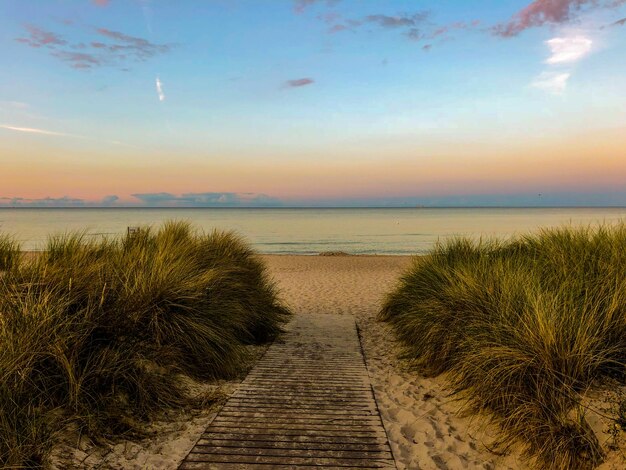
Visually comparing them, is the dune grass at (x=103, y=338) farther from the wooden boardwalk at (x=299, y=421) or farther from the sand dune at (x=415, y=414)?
the sand dune at (x=415, y=414)

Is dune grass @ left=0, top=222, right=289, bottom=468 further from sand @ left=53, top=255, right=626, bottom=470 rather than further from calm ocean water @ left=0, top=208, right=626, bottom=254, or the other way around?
calm ocean water @ left=0, top=208, right=626, bottom=254

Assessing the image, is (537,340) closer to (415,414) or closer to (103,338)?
(415,414)

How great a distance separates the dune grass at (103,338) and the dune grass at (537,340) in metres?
2.75

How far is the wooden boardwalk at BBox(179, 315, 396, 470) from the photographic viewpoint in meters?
3.54

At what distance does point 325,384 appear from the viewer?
527cm

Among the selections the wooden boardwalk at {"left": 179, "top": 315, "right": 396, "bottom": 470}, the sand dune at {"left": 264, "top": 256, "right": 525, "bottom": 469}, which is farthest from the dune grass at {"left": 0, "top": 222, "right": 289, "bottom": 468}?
the sand dune at {"left": 264, "top": 256, "right": 525, "bottom": 469}

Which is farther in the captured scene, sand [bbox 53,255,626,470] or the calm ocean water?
the calm ocean water

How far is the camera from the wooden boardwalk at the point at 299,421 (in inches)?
139

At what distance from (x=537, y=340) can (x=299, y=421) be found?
231cm

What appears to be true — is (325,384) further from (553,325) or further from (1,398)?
(1,398)

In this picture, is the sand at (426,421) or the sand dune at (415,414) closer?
the sand at (426,421)

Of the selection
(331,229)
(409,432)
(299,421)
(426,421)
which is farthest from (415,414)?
(331,229)

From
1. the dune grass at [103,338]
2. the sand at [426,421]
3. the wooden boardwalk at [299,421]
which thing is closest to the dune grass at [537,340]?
the sand at [426,421]

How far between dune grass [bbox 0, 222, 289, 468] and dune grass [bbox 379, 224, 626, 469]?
2752mm
